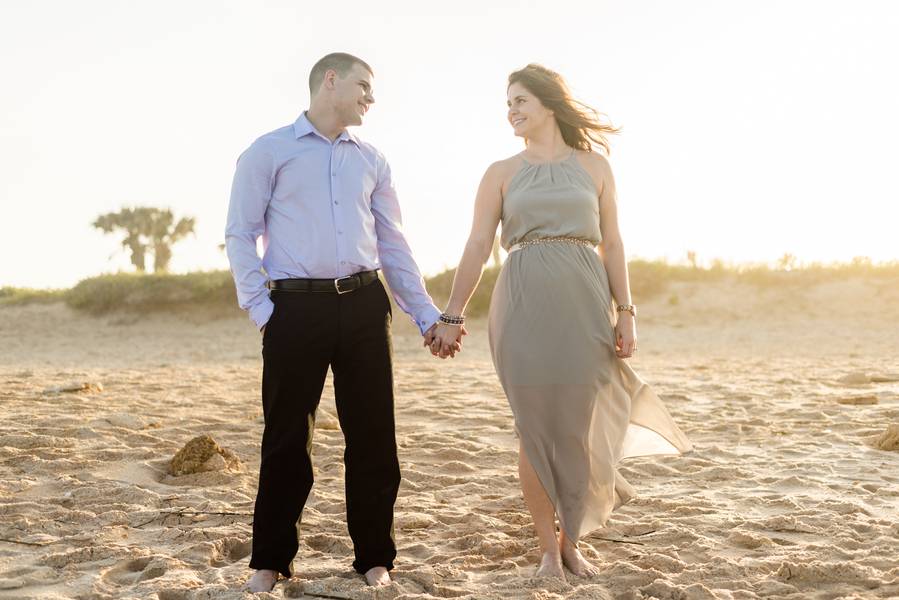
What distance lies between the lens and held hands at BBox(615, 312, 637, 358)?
12.5 ft

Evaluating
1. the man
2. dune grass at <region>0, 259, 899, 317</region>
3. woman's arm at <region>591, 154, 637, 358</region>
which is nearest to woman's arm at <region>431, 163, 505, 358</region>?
the man

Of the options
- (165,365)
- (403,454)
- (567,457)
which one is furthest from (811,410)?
(165,365)

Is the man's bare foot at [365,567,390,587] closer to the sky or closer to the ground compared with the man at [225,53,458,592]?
closer to the ground

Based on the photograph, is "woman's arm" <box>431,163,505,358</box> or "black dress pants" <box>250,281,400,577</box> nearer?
"black dress pants" <box>250,281,400,577</box>

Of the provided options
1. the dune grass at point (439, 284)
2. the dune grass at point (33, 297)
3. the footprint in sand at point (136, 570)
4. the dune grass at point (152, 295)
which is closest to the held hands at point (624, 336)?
the footprint in sand at point (136, 570)

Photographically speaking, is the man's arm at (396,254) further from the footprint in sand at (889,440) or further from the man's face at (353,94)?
the footprint in sand at (889,440)

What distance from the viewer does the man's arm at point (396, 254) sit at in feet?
12.3

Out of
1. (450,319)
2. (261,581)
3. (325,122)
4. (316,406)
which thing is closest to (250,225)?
(325,122)

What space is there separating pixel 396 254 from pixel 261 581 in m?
1.41

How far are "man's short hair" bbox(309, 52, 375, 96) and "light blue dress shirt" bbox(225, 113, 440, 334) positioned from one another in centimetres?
17

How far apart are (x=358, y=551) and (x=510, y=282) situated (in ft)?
4.17

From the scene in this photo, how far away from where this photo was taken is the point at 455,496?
Answer: 515 cm

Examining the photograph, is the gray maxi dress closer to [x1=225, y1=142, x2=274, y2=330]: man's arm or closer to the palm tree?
[x1=225, y1=142, x2=274, y2=330]: man's arm

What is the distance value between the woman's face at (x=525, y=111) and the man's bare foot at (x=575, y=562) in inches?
69.2
